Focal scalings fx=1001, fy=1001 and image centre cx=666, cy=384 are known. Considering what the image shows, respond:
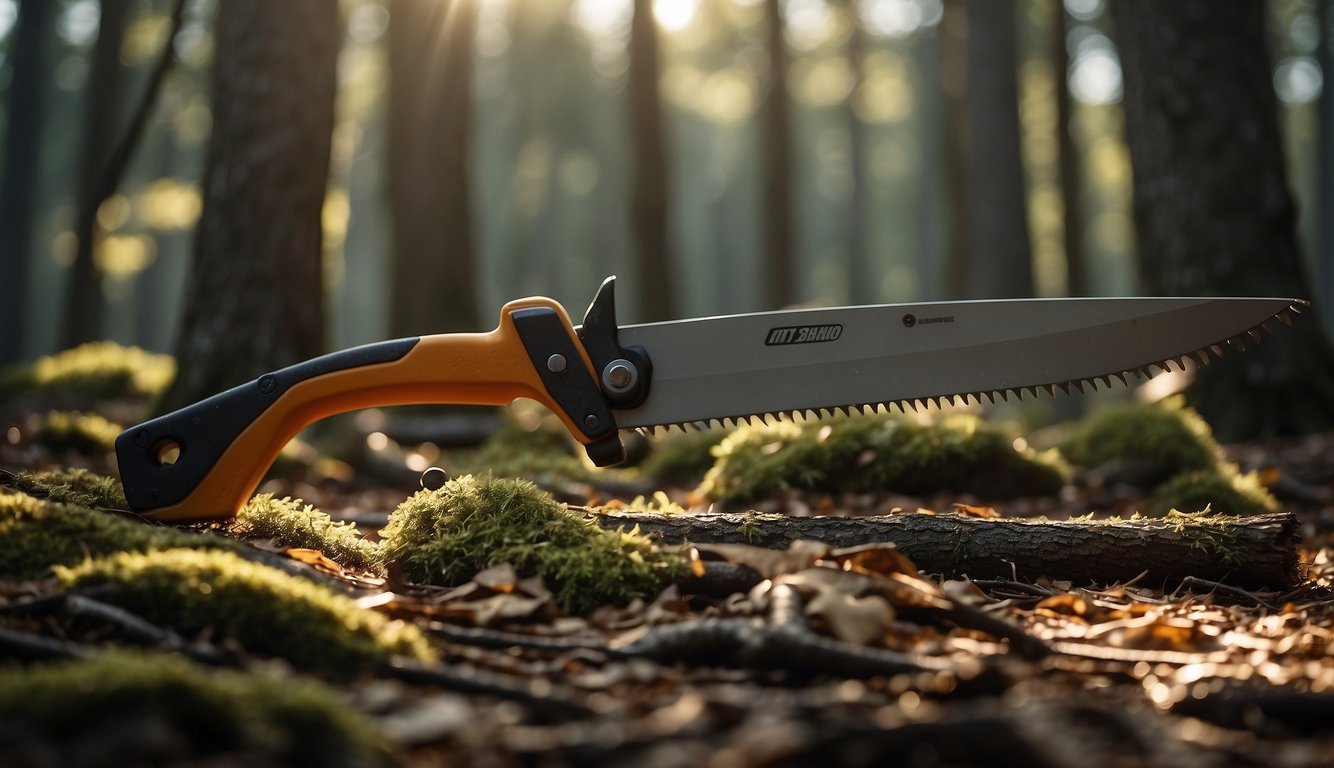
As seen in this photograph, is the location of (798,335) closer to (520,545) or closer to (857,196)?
(520,545)

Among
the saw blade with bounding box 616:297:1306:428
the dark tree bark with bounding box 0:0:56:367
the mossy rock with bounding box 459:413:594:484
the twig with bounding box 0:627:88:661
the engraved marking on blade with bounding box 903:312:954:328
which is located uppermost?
the dark tree bark with bounding box 0:0:56:367

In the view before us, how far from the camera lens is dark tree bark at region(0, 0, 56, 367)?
17.7 m

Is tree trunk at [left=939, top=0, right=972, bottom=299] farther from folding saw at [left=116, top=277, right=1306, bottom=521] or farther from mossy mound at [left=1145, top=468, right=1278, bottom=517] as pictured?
folding saw at [left=116, top=277, right=1306, bottom=521]

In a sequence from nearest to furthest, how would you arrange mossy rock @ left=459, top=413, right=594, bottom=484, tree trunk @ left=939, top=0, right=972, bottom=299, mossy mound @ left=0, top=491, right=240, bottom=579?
mossy mound @ left=0, top=491, right=240, bottom=579 → mossy rock @ left=459, top=413, right=594, bottom=484 → tree trunk @ left=939, top=0, right=972, bottom=299

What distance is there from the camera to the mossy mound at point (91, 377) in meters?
10.1

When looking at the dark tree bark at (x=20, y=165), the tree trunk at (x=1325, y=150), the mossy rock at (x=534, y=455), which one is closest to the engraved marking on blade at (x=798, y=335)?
the mossy rock at (x=534, y=455)

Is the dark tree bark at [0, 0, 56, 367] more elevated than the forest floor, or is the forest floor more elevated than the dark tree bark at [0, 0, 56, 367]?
the dark tree bark at [0, 0, 56, 367]

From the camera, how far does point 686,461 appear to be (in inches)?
254

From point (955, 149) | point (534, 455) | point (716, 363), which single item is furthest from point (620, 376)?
point (955, 149)

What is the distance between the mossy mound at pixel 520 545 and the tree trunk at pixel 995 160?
10779 mm

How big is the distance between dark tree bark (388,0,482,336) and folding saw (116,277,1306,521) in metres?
7.01

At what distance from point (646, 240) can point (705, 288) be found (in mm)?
43601

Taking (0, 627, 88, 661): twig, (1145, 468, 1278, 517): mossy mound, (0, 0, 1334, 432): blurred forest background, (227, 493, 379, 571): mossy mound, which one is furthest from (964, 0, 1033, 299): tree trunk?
(0, 627, 88, 661): twig

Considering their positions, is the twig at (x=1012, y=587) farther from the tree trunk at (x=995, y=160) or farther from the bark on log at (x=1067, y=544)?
the tree trunk at (x=995, y=160)
